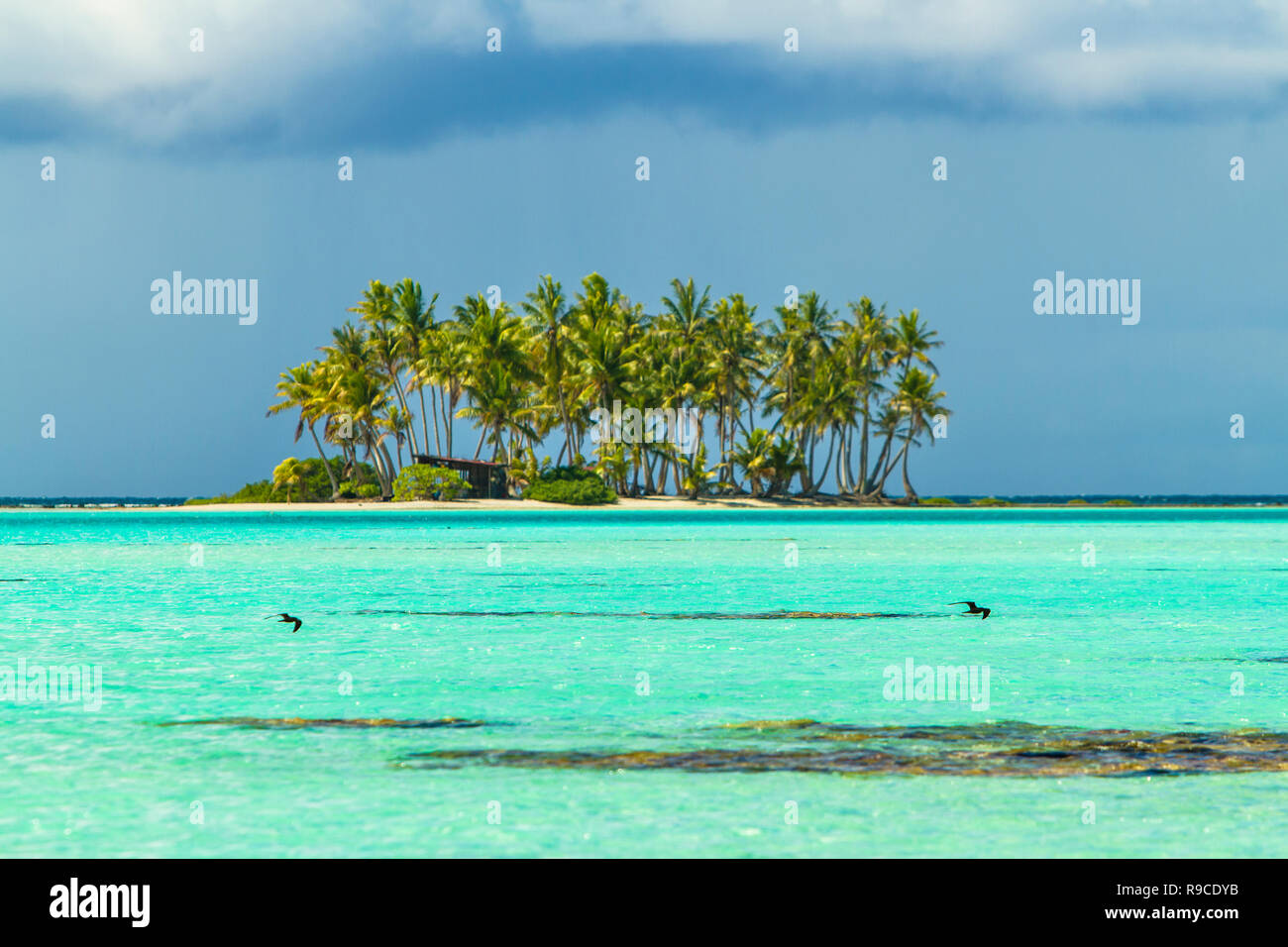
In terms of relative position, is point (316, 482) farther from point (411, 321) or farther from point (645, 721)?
point (645, 721)

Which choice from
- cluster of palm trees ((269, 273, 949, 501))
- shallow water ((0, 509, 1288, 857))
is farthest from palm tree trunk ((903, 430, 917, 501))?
shallow water ((0, 509, 1288, 857))

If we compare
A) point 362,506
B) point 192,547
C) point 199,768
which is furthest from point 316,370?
point 199,768

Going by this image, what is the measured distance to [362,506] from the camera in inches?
3214

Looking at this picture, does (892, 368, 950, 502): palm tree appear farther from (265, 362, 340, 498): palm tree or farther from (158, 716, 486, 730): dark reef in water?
(158, 716, 486, 730): dark reef in water

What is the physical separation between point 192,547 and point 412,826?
37955 millimetres

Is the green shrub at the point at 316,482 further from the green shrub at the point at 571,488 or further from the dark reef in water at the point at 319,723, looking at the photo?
the dark reef in water at the point at 319,723

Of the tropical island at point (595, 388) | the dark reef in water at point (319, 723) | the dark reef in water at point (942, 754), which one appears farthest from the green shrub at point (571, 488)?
the dark reef in water at point (942, 754)

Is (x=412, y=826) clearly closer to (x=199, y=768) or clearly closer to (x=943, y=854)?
(x=199, y=768)

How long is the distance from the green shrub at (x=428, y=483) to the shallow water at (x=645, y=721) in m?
53.3

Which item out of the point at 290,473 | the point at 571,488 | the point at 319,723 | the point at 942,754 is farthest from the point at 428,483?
the point at 942,754

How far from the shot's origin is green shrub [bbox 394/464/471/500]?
8200 centimetres

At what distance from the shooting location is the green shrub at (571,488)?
8350 centimetres

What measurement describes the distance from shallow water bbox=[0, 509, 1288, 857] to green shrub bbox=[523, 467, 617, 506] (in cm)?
5464
